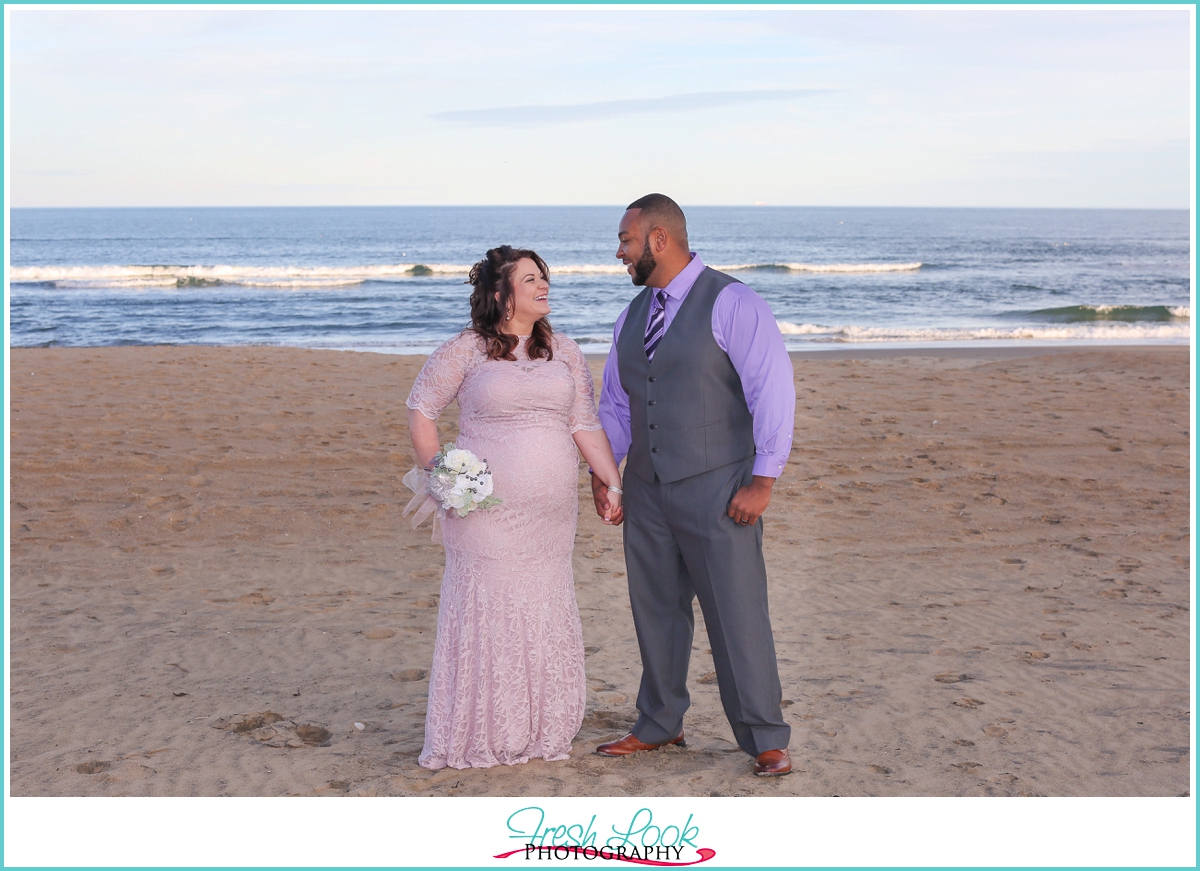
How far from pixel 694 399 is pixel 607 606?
8.21 ft

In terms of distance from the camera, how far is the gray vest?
143 inches

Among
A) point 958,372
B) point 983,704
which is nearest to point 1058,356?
point 958,372

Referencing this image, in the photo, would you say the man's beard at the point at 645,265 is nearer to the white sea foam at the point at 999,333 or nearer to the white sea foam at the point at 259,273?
the white sea foam at the point at 999,333

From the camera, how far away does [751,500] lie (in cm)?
357

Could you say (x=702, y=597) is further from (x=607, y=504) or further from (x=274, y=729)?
(x=274, y=729)

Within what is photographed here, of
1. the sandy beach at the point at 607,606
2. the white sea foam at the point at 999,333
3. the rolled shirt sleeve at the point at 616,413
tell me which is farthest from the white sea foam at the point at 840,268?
the rolled shirt sleeve at the point at 616,413

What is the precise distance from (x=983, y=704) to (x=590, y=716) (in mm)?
1676

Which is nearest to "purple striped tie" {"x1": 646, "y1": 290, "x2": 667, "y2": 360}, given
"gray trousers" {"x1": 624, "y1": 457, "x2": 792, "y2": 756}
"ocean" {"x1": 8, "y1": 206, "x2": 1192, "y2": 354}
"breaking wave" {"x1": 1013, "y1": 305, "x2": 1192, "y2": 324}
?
"gray trousers" {"x1": 624, "y1": 457, "x2": 792, "y2": 756}

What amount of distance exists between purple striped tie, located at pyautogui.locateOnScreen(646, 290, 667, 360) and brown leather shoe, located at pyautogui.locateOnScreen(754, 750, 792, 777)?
1.50 metres

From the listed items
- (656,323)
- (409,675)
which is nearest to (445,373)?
(656,323)

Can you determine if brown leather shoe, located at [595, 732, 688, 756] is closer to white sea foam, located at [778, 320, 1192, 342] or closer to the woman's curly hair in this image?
the woman's curly hair

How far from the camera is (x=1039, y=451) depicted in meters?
9.20

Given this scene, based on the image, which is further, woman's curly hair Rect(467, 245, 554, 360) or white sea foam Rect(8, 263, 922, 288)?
white sea foam Rect(8, 263, 922, 288)

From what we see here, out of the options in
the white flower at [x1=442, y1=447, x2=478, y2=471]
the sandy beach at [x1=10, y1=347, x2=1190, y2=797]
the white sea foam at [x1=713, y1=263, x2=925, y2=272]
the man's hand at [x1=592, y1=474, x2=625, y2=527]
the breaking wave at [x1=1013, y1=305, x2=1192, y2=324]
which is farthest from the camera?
the white sea foam at [x1=713, y1=263, x2=925, y2=272]
